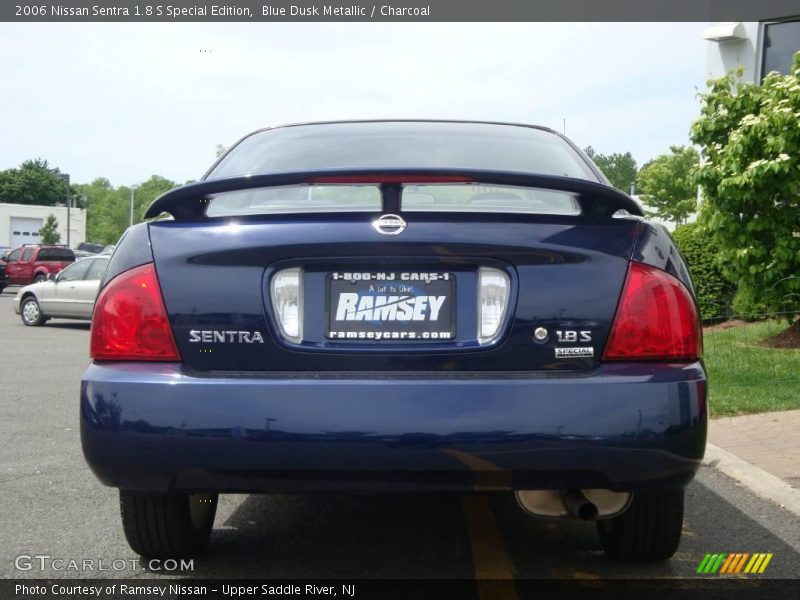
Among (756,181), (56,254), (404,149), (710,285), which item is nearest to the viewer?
(404,149)

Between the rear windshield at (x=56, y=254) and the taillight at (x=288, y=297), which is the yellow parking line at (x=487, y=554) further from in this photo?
the rear windshield at (x=56, y=254)

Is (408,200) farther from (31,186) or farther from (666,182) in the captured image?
(31,186)

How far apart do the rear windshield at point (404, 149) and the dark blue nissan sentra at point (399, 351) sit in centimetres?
72

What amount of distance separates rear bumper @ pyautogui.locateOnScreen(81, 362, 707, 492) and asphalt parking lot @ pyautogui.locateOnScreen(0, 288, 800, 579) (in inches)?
32.4

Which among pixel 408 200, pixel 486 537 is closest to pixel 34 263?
pixel 486 537

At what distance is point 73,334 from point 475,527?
14595 millimetres

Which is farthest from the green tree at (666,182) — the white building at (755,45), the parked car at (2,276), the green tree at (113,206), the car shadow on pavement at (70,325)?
the green tree at (113,206)

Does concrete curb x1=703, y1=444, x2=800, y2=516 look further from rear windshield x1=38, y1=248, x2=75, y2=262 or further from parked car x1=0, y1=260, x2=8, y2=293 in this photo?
rear windshield x1=38, y1=248, x2=75, y2=262

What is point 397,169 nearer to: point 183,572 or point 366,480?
point 366,480

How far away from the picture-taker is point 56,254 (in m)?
33.7

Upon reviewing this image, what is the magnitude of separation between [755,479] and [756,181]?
5.23 metres

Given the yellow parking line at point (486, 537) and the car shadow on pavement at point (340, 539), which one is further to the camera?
the car shadow on pavement at point (340, 539)

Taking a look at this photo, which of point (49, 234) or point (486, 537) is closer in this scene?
point (486, 537)

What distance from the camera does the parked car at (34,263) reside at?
32844mm
